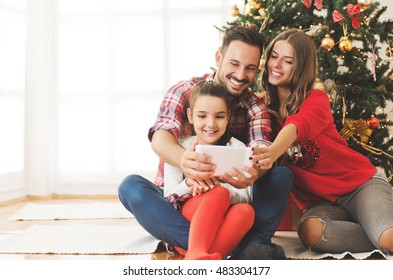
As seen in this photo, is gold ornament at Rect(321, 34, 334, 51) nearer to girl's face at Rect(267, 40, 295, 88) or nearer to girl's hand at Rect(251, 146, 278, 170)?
girl's face at Rect(267, 40, 295, 88)

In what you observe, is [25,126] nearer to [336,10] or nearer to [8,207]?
[8,207]

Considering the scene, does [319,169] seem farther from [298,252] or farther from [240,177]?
[240,177]

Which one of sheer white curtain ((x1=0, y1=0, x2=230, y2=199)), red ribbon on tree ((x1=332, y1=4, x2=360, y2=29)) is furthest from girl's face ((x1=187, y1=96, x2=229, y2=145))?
sheer white curtain ((x1=0, y1=0, x2=230, y2=199))

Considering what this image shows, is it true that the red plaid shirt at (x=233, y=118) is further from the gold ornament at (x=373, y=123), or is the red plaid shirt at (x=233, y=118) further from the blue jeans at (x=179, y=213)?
the gold ornament at (x=373, y=123)

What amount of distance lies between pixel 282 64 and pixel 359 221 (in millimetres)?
691

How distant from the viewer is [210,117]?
191cm

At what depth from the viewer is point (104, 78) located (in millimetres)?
4109

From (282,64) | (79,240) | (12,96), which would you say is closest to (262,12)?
(282,64)

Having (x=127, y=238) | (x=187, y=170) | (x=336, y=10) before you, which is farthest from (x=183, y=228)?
(x=336, y=10)

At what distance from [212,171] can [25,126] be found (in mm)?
2662

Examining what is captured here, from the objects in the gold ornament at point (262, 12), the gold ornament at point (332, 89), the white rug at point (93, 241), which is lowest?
the white rug at point (93, 241)

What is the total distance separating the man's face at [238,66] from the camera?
2.07m

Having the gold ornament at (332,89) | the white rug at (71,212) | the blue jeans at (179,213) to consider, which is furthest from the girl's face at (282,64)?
the white rug at (71,212)

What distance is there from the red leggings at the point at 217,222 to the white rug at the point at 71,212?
1.32 metres
